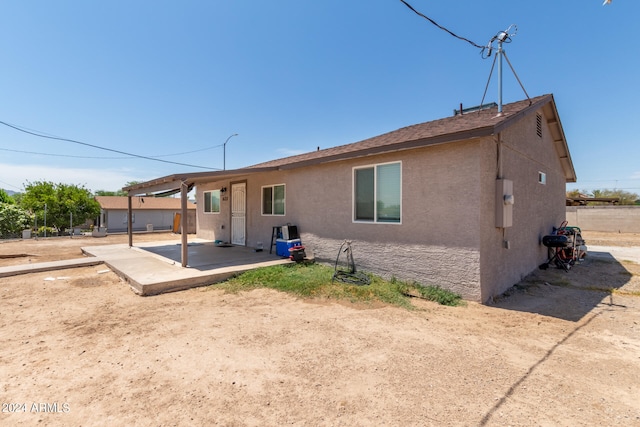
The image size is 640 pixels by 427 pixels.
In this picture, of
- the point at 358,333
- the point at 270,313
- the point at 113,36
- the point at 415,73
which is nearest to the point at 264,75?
the point at 113,36

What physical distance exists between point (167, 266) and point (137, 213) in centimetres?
2897

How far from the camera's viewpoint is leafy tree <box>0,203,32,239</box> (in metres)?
16.9

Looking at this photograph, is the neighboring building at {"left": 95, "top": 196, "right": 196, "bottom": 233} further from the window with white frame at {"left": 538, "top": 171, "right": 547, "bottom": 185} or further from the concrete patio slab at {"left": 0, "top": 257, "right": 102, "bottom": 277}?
the window with white frame at {"left": 538, "top": 171, "right": 547, "bottom": 185}

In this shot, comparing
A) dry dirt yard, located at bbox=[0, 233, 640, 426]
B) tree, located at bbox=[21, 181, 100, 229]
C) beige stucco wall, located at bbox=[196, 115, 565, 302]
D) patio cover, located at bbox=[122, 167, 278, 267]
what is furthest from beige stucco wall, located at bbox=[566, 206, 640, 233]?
tree, located at bbox=[21, 181, 100, 229]

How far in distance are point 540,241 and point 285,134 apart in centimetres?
1596

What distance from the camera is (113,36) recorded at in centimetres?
1141

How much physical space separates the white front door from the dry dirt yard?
578 centimetres

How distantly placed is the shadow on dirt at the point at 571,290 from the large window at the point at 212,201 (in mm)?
11097

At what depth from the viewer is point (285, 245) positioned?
805 centimetres

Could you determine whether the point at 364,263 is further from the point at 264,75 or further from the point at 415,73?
the point at 264,75

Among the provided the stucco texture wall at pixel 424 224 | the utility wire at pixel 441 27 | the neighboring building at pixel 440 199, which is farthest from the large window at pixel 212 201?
the utility wire at pixel 441 27

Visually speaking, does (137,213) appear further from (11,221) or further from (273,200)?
(273,200)

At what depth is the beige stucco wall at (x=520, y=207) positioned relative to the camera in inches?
202

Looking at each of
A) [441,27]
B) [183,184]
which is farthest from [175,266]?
[441,27]
